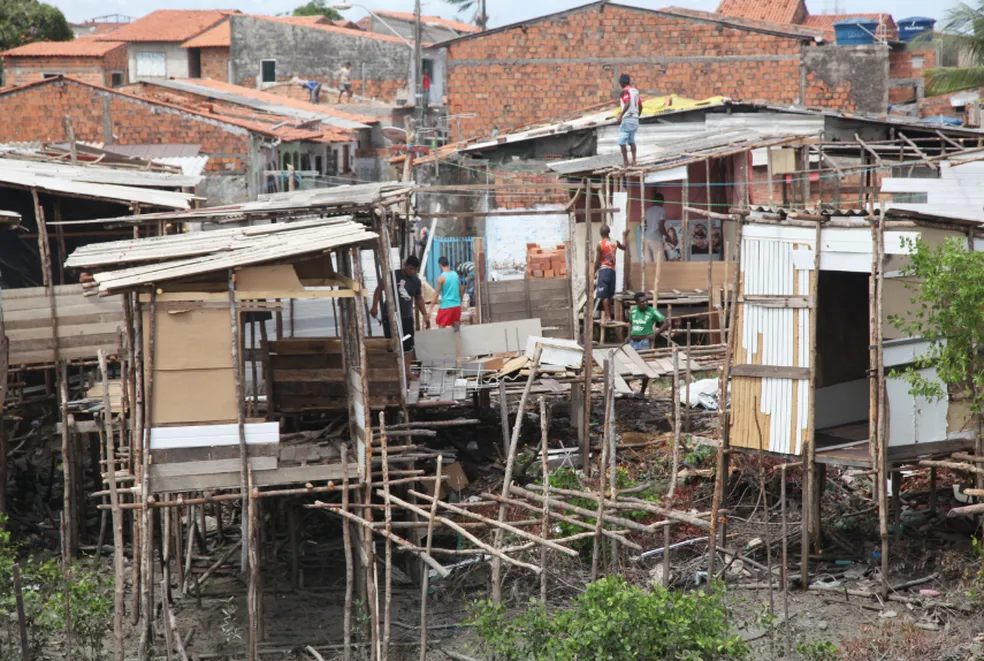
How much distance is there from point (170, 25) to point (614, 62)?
2690 cm

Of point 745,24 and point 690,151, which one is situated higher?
point 745,24

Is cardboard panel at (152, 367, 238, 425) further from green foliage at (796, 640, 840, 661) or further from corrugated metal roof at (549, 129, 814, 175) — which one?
corrugated metal roof at (549, 129, 814, 175)

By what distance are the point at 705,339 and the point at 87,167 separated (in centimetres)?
875

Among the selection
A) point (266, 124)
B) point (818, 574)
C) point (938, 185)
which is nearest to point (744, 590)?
point (818, 574)

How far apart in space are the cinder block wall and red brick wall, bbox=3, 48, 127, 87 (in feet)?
54.8

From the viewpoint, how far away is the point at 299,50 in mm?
42812

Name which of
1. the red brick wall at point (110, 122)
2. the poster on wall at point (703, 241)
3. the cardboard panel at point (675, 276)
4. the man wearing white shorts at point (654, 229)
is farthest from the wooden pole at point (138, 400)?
the red brick wall at point (110, 122)

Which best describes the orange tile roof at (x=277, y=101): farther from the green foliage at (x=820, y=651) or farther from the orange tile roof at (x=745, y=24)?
the green foliage at (x=820, y=651)

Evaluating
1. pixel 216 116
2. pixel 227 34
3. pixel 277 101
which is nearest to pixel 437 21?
pixel 227 34

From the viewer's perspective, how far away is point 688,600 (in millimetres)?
8859

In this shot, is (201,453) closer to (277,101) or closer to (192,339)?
(192,339)

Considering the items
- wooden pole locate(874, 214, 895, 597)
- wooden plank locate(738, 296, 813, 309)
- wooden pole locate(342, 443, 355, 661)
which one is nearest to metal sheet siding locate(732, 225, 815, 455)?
wooden plank locate(738, 296, 813, 309)

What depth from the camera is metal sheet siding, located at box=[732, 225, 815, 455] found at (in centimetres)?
1120

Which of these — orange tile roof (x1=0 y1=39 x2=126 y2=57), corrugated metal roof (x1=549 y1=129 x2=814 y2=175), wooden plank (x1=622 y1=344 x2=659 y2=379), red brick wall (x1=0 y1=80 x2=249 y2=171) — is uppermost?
orange tile roof (x1=0 y1=39 x2=126 y2=57)
